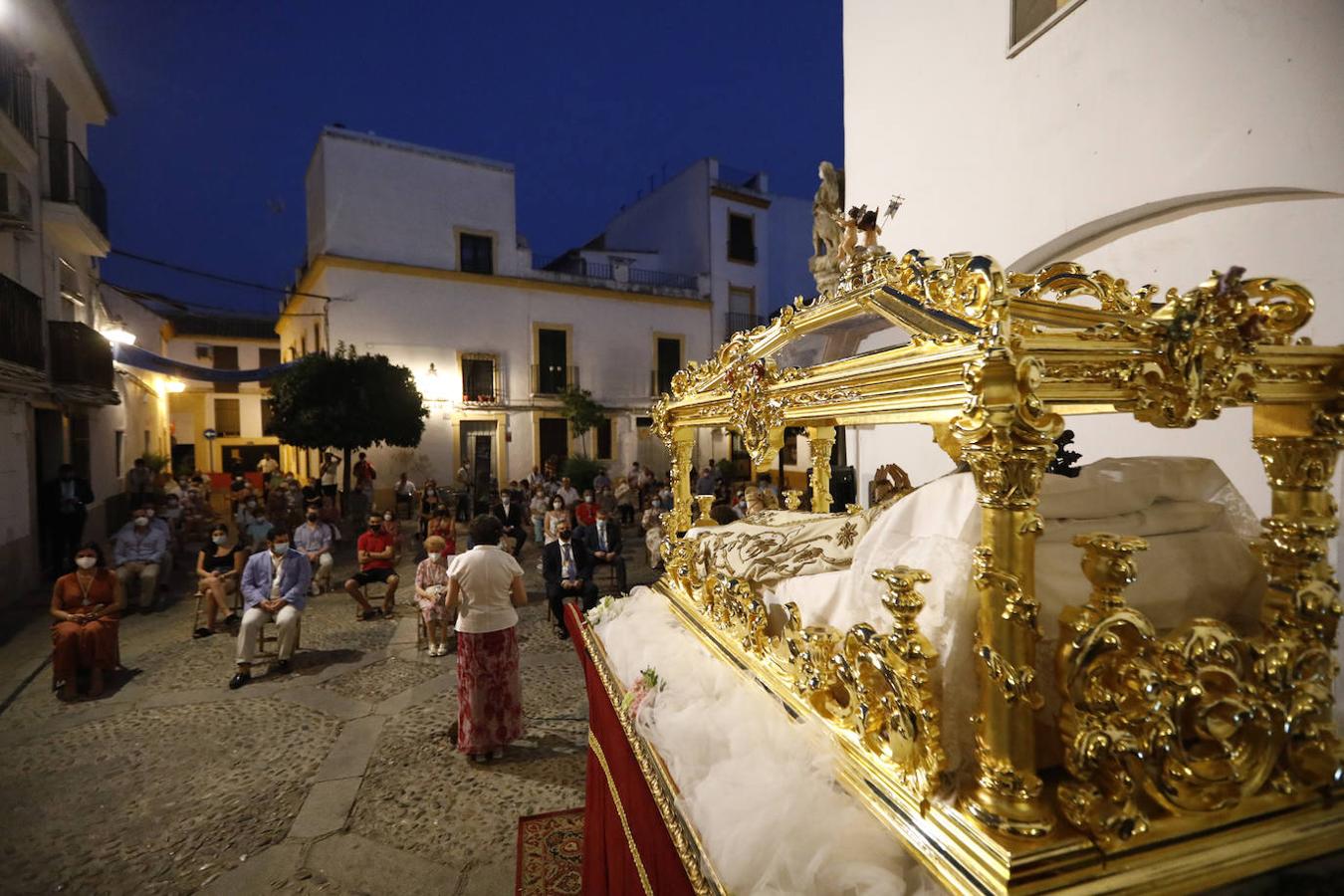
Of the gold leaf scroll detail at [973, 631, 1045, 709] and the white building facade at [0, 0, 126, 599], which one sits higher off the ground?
the white building facade at [0, 0, 126, 599]

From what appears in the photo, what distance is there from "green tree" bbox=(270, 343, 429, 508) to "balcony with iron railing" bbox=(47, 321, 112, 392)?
3.35 m

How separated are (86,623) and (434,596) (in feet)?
8.89

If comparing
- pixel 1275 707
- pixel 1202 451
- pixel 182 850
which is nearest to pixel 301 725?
pixel 182 850

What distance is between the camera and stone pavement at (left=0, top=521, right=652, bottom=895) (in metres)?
3.20

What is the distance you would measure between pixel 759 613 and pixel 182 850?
11.2 feet

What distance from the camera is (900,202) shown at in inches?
241

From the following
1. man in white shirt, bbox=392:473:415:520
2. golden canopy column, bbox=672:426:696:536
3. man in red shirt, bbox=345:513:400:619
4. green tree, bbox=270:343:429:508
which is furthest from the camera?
man in white shirt, bbox=392:473:415:520

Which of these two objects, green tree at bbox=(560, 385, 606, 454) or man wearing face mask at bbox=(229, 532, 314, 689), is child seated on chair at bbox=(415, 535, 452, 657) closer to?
man wearing face mask at bbox=(229, 532, 314, 689)

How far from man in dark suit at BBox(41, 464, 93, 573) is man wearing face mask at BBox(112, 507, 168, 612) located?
1584mm

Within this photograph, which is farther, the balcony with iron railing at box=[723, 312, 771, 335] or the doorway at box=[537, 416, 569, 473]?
the balcony with iron railing at box=[723, 312, 771, 335]

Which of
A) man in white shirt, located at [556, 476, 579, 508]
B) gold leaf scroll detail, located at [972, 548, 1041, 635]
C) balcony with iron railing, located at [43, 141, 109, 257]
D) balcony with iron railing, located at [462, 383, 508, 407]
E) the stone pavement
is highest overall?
balcony with iron railing, located at [43, 141, 109, 257]

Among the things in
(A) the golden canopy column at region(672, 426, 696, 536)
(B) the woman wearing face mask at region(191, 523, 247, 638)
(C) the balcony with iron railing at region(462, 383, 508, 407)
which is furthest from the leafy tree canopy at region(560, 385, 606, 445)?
(A) the golden canopy column at region(672, 426, 696, 536)

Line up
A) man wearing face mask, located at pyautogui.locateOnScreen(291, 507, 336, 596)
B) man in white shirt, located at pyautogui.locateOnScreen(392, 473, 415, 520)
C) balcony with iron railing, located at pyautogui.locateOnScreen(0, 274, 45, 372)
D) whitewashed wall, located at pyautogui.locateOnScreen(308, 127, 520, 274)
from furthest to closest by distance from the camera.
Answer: whitewashed wall, located at pyautogui.locateOnScreen(308, 127, 520, 274)
man in white shirt, located at pyautogui.locateOnScreen(392, 473, 415, 520)
man wearing face mask, located at pyautogui.locateOnScreen(291, 507, 336, 596)
balcony with iron railing, located at pyautogui.locateOnScreen(0, 274, 45, 372)

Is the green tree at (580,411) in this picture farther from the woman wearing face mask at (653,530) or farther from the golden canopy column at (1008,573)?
the golden canopy column at (1008,573)
